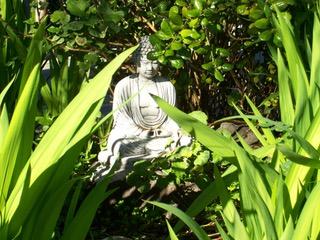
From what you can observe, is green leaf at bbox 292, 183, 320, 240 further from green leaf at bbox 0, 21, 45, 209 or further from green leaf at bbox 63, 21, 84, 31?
green leaf at bbox 63, 21, 84, 31

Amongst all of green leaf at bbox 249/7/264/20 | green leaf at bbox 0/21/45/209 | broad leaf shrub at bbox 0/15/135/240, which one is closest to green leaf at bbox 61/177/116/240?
broad leaf shrub at bbox 0/15/135/240

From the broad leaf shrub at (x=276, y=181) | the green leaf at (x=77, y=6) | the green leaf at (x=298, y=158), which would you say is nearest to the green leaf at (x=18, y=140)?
the broad leaf shrub at (x=276, y=181)

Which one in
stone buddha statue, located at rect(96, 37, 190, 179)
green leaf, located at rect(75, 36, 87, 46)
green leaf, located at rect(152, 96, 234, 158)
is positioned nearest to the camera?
green leaf, located at rect(152, 96, 234, 158)

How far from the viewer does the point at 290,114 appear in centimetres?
182

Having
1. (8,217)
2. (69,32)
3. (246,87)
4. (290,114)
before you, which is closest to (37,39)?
(8,217)

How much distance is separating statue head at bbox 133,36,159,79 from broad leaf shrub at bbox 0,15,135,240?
5.72ft

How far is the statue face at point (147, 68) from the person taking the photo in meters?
3.29

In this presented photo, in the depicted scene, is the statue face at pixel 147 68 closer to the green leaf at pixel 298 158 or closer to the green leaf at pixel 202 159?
the green leaf at pixel 202 159

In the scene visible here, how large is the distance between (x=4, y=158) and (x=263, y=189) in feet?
1.95

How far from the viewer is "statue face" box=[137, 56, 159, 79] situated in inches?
130

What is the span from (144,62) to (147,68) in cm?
4

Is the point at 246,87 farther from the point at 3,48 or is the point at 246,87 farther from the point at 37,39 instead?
the point at 37,39

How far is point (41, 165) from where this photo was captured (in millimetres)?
1428

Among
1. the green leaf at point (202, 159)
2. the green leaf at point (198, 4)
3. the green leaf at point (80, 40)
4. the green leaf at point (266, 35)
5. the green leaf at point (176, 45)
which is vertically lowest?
the green leaf at point (202, 159)
